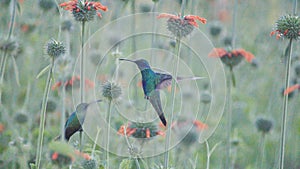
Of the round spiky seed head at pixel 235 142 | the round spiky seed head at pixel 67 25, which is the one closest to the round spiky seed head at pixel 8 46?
the round spiky seed head at pixel 67 25

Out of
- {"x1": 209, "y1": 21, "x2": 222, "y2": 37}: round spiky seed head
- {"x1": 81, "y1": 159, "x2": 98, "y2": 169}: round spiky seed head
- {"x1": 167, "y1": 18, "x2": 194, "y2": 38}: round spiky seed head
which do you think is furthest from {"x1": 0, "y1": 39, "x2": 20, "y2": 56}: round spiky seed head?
{"x1": 209, "y1": 21, "x2": 222, "y2": 37}: round spiky seed head

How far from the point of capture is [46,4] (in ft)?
12.6

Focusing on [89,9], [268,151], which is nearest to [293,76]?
[268,151]

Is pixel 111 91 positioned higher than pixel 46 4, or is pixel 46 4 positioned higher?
pixel 46 4

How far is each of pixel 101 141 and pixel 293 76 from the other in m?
2.00

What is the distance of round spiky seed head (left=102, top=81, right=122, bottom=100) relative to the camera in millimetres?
2514

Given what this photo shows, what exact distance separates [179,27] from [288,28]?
61 centimetres

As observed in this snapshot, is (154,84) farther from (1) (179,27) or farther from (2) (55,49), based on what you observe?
(2) (55,49)

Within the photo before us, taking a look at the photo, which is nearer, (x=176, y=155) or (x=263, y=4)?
(x=176, y=155)

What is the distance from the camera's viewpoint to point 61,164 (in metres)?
2.12

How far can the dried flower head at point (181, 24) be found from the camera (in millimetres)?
2367

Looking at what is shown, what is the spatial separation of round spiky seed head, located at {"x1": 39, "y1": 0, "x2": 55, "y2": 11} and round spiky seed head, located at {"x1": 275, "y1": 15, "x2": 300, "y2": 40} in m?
1.77

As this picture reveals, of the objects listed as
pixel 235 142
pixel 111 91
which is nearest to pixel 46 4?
pixel 111 91

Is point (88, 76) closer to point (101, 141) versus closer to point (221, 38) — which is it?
point (101, 141)
